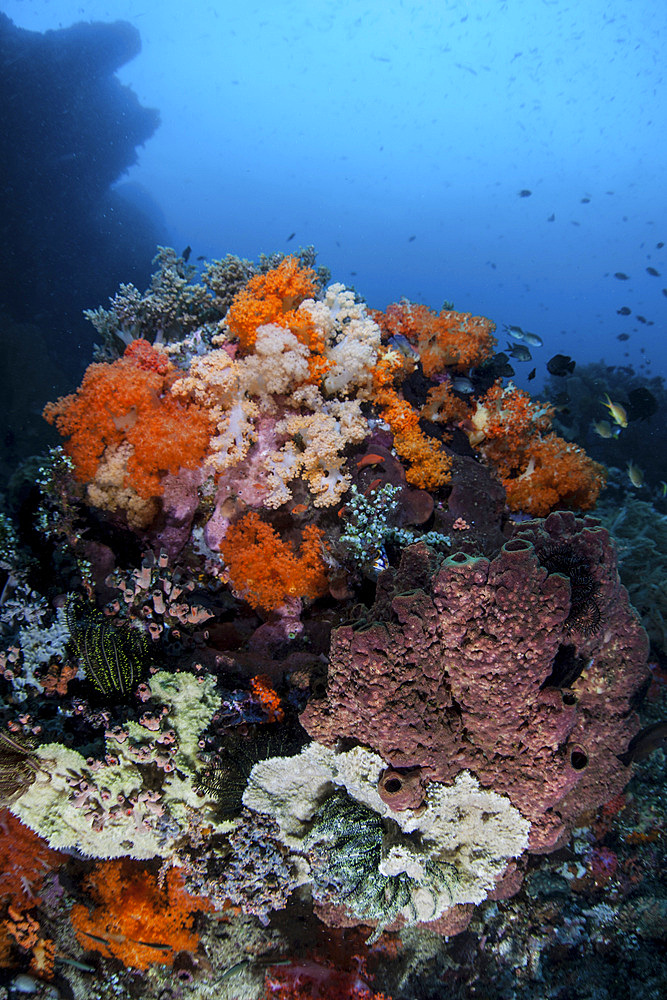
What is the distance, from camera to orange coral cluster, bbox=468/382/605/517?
568cm

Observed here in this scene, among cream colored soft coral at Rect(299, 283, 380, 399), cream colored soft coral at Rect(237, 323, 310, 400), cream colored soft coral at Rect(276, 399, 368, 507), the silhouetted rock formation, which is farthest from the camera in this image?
the silhouetted rock formation

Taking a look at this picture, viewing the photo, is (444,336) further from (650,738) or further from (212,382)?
(650,738)

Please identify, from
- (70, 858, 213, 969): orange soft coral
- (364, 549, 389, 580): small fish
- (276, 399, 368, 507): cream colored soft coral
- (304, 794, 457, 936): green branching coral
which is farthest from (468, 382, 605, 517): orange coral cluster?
(70, 858, 213, 969): orange soft coral

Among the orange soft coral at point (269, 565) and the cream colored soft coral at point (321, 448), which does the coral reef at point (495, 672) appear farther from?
the cream colored soft coral at point (321, 448)

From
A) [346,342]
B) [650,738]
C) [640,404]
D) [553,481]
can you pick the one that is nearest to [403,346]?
[346,342]

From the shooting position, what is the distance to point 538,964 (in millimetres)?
3996

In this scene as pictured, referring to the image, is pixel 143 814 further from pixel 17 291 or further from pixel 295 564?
pixel 17 291

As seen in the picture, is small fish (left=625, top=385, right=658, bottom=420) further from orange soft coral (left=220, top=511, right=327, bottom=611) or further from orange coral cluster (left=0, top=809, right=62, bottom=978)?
orange coral cluster (left=0, top=809, right=62, bottom=978)

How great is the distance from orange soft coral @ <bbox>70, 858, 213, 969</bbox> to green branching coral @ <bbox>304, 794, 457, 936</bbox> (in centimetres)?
118

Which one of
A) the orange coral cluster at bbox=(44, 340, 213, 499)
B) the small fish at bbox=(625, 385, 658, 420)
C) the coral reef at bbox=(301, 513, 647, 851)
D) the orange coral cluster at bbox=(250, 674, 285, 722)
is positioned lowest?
the orange coral cluster at bbox=(250, 674, 285, 722)

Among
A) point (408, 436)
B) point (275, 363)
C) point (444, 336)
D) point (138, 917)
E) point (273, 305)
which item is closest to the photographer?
point (138, 917)

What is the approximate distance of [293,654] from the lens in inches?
169

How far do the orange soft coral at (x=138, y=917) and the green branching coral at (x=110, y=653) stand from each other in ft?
5.13

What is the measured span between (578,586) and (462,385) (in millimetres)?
4041
